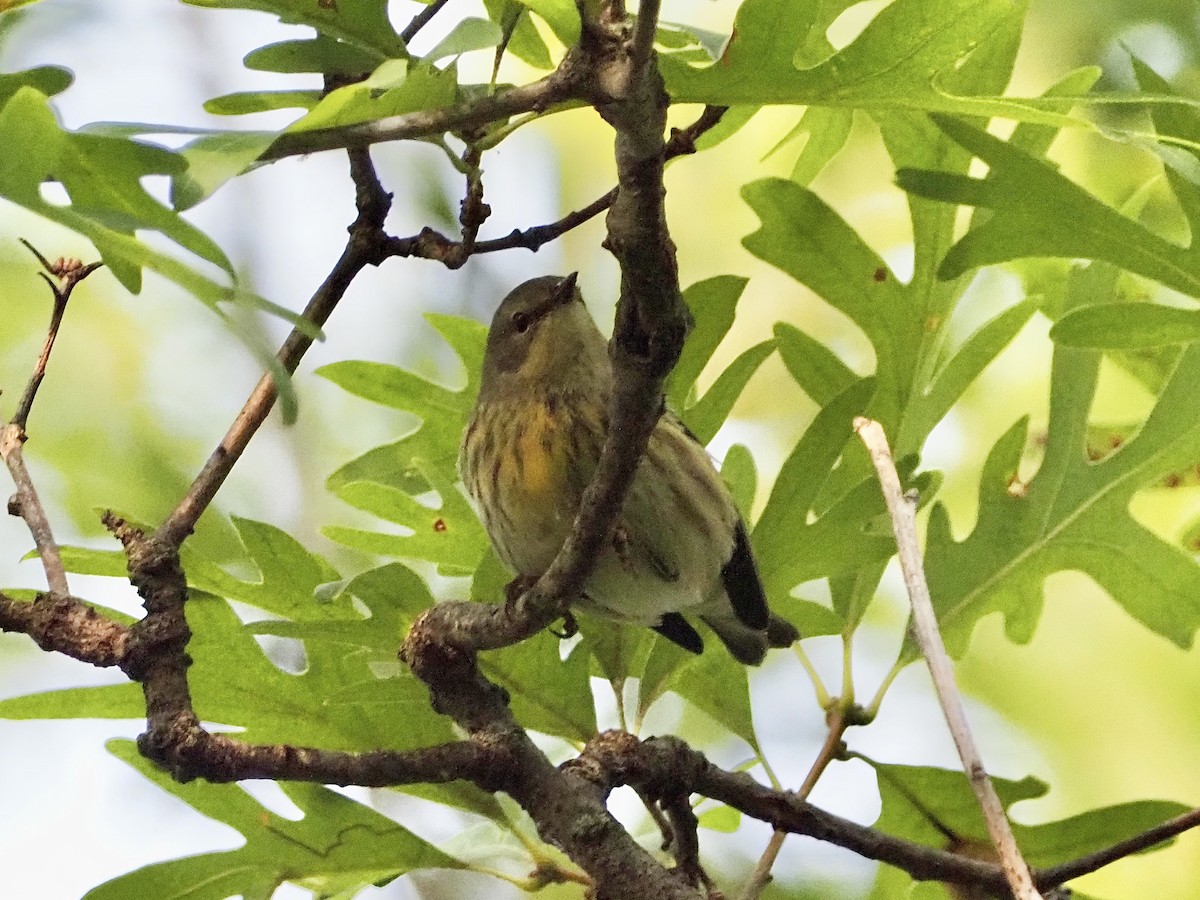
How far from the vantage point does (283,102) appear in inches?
51.5

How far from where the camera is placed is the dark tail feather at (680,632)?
6.48 feet

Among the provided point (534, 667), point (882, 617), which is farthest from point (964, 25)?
point (882, 617)

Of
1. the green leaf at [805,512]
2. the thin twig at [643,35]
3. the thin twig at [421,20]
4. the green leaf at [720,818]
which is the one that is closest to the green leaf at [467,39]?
the thin twig at [643,35]

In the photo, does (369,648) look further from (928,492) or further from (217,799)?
(928,492)

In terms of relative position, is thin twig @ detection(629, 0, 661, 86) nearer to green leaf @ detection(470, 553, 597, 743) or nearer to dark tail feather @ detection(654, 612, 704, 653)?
green leaf @ detection(470, 553, 597, 743)

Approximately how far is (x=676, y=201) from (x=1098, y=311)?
239 centimetres

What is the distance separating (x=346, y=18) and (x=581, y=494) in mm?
839

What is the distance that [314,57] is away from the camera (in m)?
1.24

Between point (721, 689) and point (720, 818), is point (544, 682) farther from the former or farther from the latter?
point (720, 818)

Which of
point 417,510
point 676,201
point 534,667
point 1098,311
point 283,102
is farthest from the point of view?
point 676,201

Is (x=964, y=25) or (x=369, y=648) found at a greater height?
(x=964, y=25)

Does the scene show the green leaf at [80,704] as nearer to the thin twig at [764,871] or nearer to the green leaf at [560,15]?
the thin twig at [764,871]

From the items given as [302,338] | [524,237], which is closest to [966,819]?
[524,237]

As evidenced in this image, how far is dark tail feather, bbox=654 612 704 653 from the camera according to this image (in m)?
1.98
